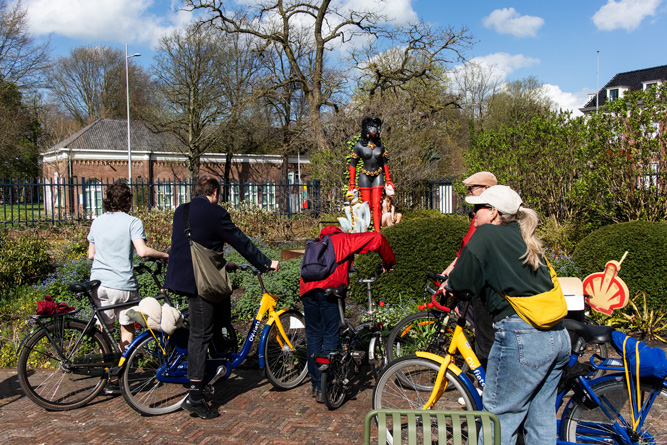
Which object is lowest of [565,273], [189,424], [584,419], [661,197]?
[189,424]

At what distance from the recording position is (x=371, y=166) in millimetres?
8711

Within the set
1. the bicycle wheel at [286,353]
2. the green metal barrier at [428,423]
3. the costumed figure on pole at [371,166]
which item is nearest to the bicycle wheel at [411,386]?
the green metal barrier at [428,423]

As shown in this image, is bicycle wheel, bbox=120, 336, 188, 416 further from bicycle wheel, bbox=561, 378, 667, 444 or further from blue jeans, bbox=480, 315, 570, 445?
bicycle wheel, bbox=561, 378, 667, 444

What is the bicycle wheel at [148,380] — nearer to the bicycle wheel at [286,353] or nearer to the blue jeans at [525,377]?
the bicycle wheel at [286,353]

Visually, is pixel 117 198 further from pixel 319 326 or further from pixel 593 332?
pixel 593 332

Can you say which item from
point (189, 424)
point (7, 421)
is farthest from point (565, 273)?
point (7, 421)

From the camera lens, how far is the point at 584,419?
2.99 meters

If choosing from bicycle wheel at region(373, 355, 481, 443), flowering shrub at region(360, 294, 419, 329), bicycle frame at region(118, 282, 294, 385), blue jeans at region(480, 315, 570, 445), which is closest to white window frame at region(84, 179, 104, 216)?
flowering shrub at region(360, 294, 419, 329)

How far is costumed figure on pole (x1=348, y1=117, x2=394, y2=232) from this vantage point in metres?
8.55

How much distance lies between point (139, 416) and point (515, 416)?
9.28ft

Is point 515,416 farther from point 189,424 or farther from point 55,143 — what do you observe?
point 55,143

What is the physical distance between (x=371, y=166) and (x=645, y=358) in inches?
247

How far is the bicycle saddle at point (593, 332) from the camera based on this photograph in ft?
9.49

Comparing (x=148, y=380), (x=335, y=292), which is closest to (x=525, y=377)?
(x=335, y=292)
